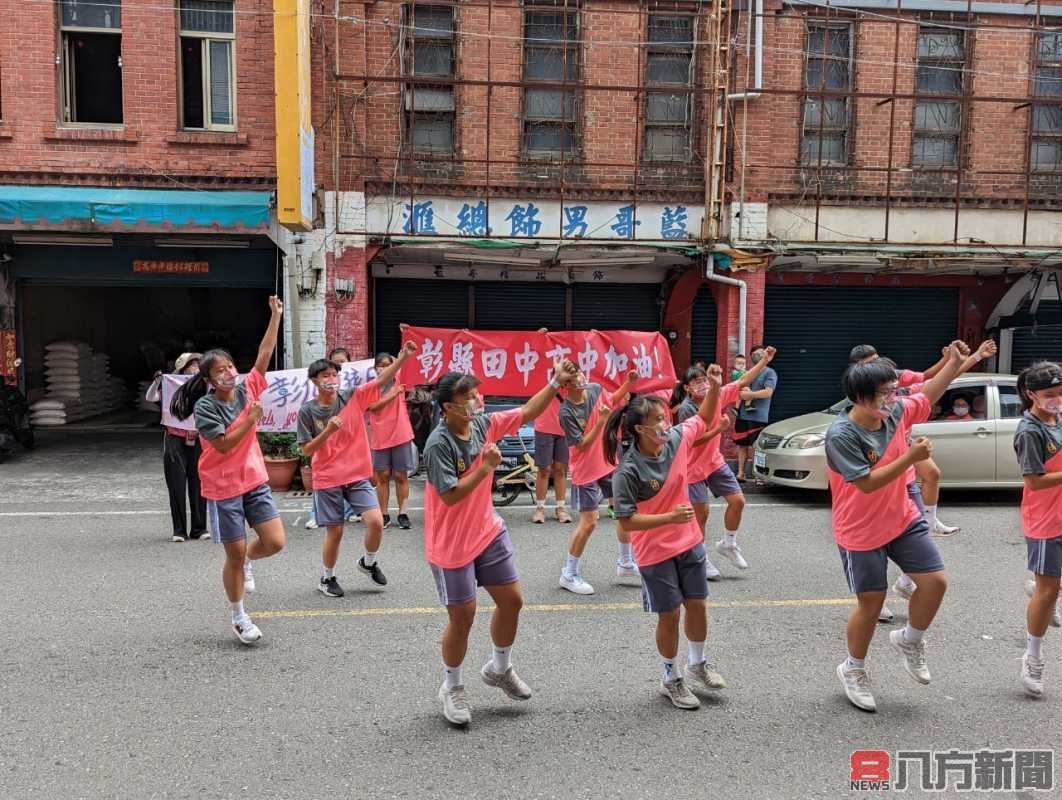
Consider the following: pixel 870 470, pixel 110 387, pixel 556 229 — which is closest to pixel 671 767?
pixel 870 470

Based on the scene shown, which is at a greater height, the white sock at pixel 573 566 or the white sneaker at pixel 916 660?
the white sneaker at pixel 916 660

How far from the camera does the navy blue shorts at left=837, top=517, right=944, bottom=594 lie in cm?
402

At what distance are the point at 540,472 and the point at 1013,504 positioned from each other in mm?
5673

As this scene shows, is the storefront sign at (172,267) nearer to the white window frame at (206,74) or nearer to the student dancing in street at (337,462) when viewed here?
the white window frame at (206,74)

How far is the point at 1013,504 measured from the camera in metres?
9.68

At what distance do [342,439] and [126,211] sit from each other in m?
7.43

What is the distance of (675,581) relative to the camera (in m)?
Answer: 3.99

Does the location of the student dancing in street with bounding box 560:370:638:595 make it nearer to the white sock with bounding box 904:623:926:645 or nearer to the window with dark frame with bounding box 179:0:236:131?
the white sock with bounding box 904:623:926:645

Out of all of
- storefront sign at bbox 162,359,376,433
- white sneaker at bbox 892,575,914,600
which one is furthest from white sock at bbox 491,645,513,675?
storefront sign at bbox 162,359,376,433

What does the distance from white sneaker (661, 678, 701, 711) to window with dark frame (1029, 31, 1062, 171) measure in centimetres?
1248

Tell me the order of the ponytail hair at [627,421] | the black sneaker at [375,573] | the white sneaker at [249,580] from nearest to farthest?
the ponytail hair at [627,421], the white sneaker at [249,580], the black sneaker at [375,573]

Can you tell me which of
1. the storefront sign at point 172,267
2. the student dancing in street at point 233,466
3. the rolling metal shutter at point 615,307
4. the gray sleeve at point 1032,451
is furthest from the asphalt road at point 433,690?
the rolling metal shutter at point 615,307

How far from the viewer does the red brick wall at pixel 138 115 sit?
12117 mm

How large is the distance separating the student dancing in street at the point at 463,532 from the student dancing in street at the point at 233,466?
1519 millimetres
